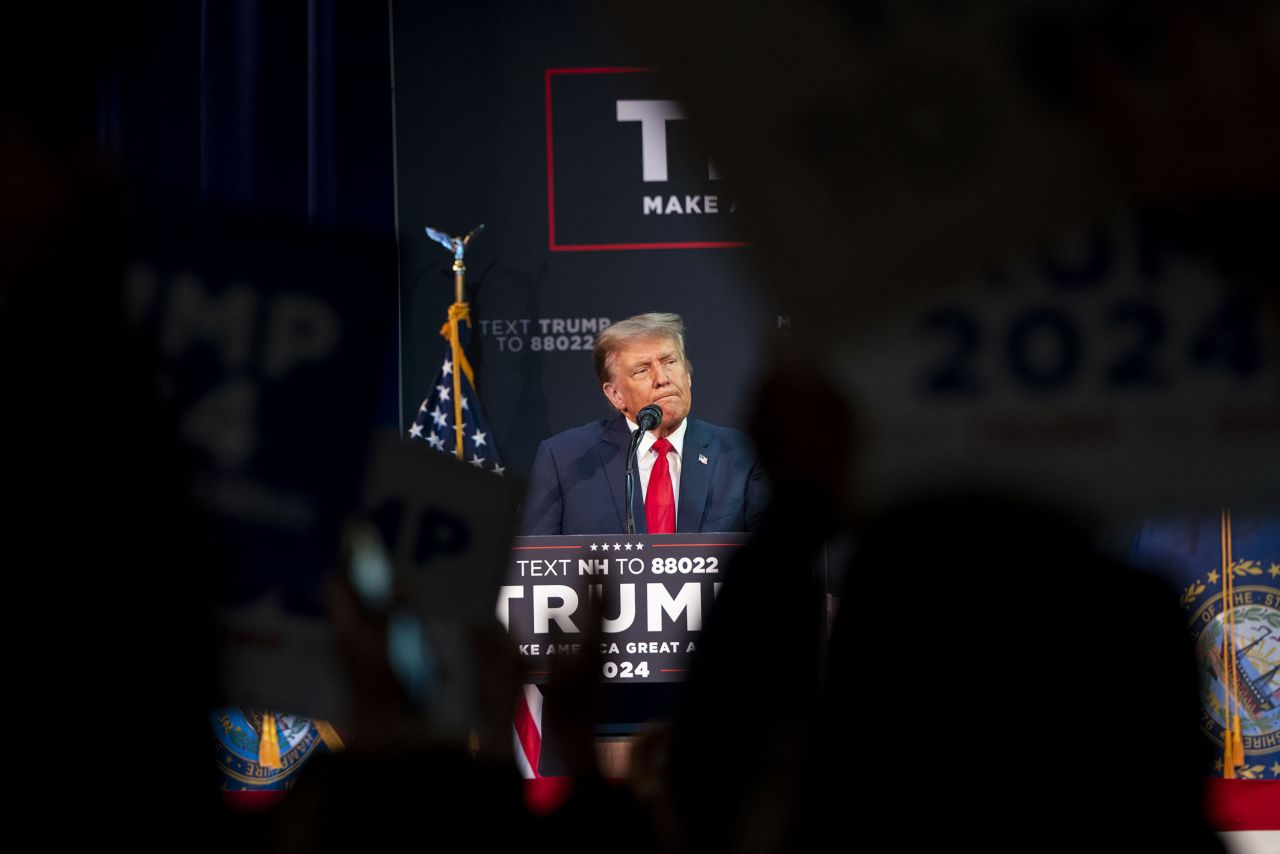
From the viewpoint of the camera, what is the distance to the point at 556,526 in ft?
12.6

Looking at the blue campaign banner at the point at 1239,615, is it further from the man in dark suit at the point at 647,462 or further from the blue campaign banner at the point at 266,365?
the blue campaign banner at the point at 266,365

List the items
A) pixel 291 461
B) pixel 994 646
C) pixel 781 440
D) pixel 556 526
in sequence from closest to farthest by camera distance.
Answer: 1. pixel 994 646
2. pixel 781 440
3. pixel 291 461
4. pixel 556 526

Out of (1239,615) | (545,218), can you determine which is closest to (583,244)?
(545,218)

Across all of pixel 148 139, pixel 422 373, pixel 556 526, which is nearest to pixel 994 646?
pixel 556 526

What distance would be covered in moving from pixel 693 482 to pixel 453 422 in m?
0.80

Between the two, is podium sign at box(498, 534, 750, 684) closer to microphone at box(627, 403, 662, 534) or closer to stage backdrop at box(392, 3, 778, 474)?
microphone at box(627, 403, 662, 534)

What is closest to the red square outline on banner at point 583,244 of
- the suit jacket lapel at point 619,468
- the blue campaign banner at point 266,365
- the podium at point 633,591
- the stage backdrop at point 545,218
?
the stage backdrop at point 545,218

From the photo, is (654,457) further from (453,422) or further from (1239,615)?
(1239,615)

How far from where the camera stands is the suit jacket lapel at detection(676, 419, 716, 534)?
12.8ft

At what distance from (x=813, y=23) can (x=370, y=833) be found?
2.69ft

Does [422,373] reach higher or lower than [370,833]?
higher

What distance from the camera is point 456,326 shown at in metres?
3.97

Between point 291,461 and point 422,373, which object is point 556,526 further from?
point 291,461

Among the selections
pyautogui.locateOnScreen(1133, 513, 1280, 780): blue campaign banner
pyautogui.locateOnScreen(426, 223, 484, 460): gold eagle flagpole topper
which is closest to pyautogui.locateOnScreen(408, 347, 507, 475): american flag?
pyautogui.locateOnScreen(426, 223, 484, 460): gold eagle flagpole topper
